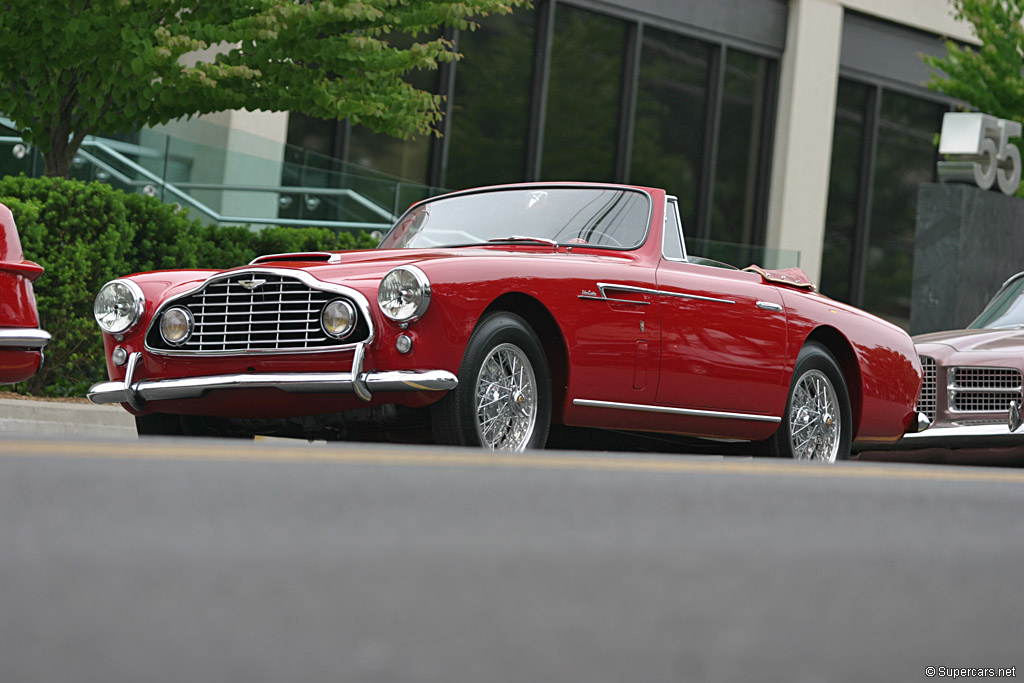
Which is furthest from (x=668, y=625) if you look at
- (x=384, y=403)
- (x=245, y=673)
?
(x=384, y=403)

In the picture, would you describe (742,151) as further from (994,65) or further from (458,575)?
(458,575)

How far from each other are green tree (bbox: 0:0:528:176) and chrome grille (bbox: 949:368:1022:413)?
542 cm

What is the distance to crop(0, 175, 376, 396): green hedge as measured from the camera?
10.7 metres

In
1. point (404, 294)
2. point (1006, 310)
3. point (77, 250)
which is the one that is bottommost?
point (404, 294)

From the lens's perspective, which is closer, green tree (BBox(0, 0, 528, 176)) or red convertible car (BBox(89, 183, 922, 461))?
red convertible car (BBox(89, 183, 922, 461))

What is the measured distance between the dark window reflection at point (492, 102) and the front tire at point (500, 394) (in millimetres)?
14098

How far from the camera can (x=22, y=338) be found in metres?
6.58

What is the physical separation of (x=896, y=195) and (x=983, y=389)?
17.6 meters

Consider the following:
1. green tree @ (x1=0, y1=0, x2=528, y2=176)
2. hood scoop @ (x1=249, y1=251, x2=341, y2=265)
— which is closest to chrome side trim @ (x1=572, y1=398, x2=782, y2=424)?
hood scoop @ (x1=249, y1=251, x2=341, y2=265)

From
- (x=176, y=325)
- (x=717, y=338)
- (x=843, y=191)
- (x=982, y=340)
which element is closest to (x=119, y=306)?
(x=176, y=325)

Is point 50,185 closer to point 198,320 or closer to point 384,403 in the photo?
point 198,320

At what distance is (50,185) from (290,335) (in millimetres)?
5691

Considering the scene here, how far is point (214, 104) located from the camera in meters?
12.4

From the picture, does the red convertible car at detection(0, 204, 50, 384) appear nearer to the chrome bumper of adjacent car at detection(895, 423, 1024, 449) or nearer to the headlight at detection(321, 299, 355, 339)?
the headlight at detection(321, 299, 355, 339)
